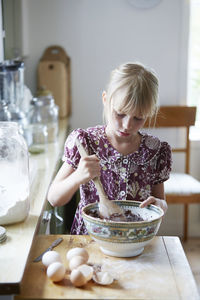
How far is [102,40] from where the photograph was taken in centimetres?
315

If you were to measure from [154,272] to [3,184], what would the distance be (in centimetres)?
52

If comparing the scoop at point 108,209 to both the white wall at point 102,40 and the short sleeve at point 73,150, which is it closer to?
the short sleeve at point 73,150

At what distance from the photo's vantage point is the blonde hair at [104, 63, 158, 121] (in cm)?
129

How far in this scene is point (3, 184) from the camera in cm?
132

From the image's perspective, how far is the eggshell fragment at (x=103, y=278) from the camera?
1016 mm

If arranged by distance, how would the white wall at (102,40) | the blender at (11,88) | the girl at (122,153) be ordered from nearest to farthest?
1. the girl at (122,153)
2. the blender at (11,88)
3. the white wall at (102,40)

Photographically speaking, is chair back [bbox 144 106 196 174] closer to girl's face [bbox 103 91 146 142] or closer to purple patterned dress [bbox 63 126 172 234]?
purple patterned dress [bbox 63 126 172 234]

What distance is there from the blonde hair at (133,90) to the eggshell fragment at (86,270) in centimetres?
48

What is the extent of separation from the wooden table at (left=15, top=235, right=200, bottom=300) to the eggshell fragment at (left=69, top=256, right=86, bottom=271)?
0.02m

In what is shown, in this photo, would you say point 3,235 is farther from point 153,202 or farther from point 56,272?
point 153,202

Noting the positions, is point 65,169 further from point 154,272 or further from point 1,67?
point 1,67

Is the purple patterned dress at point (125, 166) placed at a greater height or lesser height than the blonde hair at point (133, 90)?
lesser

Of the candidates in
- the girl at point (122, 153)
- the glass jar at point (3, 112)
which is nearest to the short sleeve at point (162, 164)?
the girl at point (122, 153)

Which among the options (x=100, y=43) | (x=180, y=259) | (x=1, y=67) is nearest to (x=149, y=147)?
(x=180, y=259)
